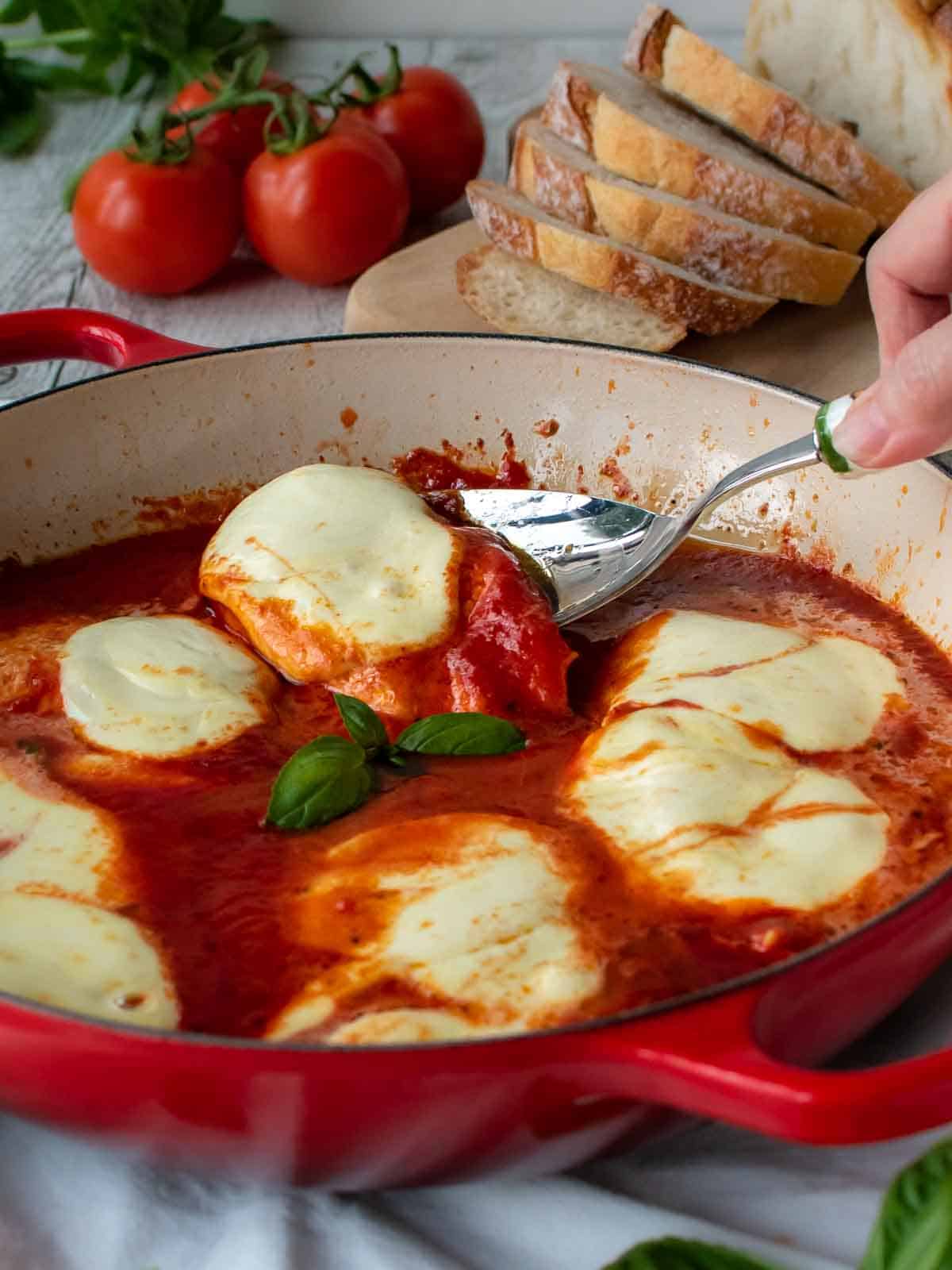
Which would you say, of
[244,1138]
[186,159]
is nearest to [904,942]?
[244,1138]

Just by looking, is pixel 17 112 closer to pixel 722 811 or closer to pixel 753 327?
pixel 753 327

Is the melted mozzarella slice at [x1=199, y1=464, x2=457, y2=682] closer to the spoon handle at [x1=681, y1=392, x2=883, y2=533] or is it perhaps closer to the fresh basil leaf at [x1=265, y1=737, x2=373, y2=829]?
the fresh basil leaf at [x1=265, y1=737, x2=373, y2=829]

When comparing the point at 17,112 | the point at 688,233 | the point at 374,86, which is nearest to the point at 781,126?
the point at 688,233

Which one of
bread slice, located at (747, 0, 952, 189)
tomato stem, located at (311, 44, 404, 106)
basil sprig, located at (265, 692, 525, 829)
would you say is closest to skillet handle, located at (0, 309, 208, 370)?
basil sprig, located at (265, 692, 525, 829)

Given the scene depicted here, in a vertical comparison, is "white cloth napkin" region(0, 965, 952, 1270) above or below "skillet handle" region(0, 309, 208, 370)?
below

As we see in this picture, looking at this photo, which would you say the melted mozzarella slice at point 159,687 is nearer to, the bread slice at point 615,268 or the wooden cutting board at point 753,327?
the wooden cutting board at point 753,327

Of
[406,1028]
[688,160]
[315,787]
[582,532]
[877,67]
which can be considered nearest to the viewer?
A: [406,1028]
